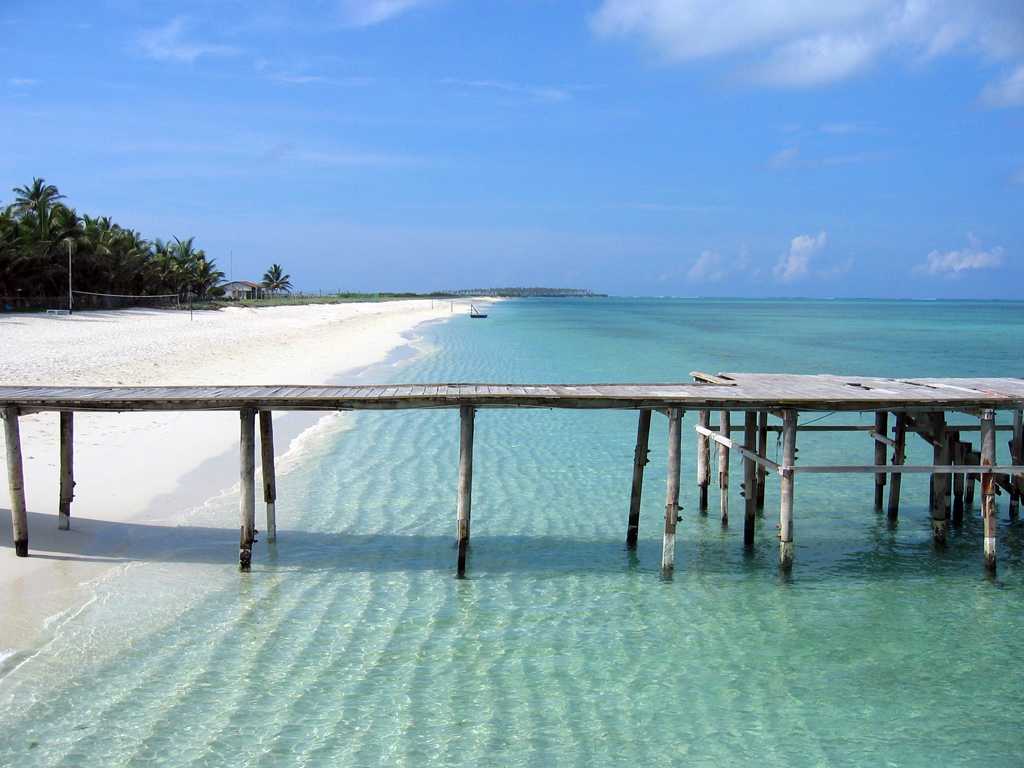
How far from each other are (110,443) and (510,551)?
765cm

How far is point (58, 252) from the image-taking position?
52.8 meters

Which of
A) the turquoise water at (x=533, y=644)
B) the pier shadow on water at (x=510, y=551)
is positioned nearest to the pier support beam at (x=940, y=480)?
the pier shadow on water at (x=510, y=551)

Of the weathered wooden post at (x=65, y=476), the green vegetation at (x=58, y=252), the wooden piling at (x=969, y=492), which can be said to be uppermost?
the green vegetation at (x=58, y=252)

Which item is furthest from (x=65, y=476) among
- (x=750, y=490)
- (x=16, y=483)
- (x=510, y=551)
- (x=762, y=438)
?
(x=762, y=438)

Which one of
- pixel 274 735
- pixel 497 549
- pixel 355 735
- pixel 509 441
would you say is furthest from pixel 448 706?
pixel 509 441

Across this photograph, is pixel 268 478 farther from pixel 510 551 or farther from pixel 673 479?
pixel 673 479

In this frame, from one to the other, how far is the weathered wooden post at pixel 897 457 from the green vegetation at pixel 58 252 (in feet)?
158

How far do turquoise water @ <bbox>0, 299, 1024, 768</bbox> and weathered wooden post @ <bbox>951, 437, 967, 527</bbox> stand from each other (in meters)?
0.28

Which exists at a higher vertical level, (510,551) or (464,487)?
(464,487)

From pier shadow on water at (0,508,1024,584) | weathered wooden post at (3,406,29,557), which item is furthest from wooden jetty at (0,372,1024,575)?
pier shadow on water at (0,508,1024,584)

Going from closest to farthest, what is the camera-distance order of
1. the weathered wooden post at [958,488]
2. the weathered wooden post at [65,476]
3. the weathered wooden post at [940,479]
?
1. the weathered wooden post at [65,476]
2. the weathered wooden post at [940,479]
3. the weathered wooden post at [958,488]

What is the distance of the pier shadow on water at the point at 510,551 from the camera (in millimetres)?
9734

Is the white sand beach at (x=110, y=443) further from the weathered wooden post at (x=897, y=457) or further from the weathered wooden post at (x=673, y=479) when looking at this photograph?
the weathered wooden post at (x=897, y=457)

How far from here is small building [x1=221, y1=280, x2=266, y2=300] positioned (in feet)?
324
